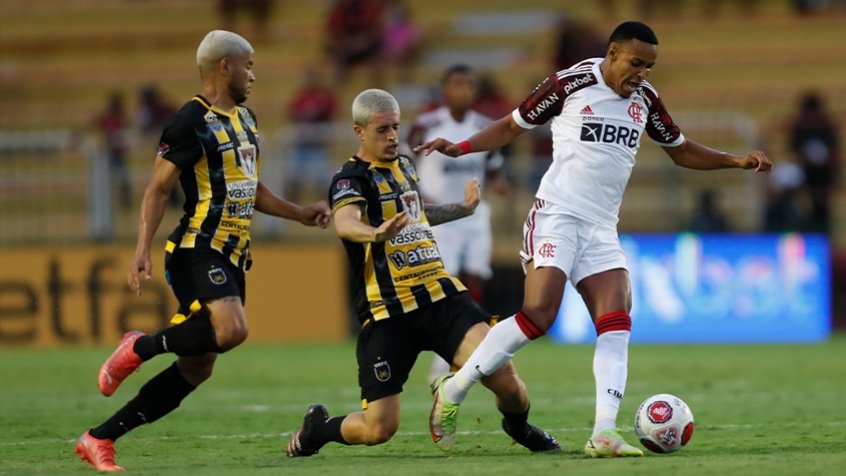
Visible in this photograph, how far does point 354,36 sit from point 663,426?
16.7 meters

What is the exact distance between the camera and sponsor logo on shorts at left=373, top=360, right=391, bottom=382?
7812mm

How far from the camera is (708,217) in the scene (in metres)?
17.9

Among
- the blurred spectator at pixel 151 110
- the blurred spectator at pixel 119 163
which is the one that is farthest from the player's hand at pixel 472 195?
the blurred spectator at pixel 151 110

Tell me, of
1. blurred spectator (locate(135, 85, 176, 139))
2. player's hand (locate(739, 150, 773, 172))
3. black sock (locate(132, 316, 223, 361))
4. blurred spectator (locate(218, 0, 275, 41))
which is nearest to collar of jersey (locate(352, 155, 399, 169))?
black sock (locate(132, 316, 223, 361))

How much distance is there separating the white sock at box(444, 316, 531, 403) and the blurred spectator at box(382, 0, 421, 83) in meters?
16.2

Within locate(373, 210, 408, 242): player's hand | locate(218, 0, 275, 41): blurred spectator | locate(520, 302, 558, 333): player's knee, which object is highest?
locate(218, 0, 275, 41): blurred spectator

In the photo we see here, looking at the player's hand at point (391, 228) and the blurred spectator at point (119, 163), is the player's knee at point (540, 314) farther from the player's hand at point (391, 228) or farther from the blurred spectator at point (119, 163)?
the blurred spectator at point (119, 163)

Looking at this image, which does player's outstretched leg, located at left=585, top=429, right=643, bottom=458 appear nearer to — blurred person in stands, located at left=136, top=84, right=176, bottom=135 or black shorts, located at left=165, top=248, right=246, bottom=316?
black shorts, located at left=165, top=248, right=246, bottom=316

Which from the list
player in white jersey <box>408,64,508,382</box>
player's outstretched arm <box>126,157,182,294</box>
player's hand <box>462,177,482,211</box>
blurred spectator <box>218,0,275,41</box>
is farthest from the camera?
blurred spectator <box>218,0,275,41</box>

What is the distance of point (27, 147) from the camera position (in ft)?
62.2

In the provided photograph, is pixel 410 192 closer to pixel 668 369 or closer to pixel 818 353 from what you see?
pixel 668 369

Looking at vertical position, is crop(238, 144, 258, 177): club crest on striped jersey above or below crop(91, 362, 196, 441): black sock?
above

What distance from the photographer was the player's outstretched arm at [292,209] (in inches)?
323

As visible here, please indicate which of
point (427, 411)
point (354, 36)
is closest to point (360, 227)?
point (427, 411)
